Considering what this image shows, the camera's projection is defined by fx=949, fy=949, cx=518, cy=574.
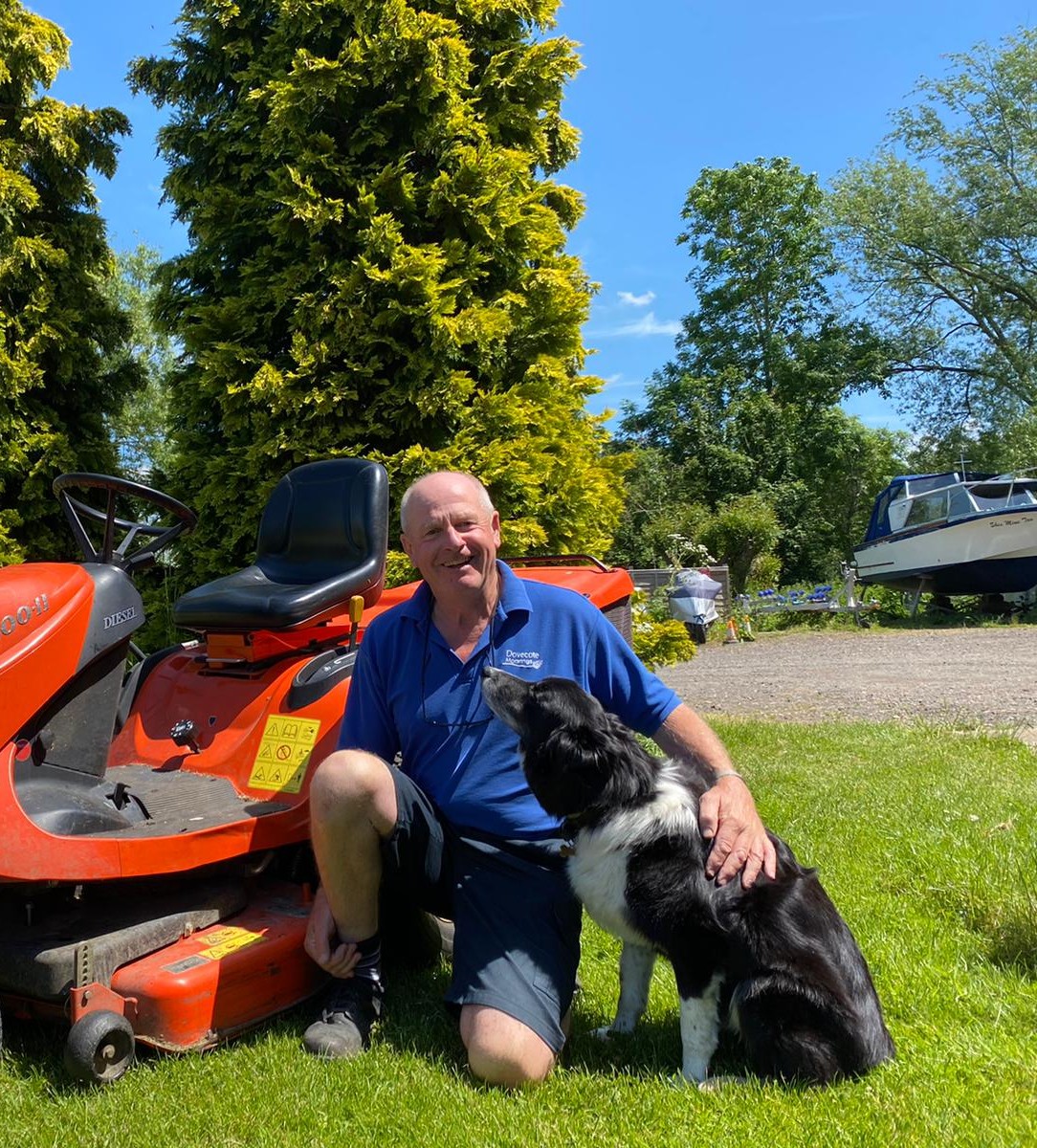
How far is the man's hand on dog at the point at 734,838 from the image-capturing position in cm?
199

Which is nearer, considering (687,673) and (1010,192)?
(687,673)

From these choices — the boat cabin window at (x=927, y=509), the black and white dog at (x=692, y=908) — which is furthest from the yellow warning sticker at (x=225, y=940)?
the boat cabin window at (x=927, y=509)

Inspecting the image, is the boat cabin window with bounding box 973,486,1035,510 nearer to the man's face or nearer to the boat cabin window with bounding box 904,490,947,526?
the boat cabin window with bounding box 904,490,947,526

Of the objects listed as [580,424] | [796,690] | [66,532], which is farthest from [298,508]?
[796,690]

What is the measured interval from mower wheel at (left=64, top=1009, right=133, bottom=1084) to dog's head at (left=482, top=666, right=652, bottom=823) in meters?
1.02

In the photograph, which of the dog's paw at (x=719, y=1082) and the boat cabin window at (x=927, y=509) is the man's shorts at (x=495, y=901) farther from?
the boat cabin window at (x=927, y=509)

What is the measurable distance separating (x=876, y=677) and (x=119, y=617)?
742 centimetres

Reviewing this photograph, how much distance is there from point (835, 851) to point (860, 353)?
69.0 feet

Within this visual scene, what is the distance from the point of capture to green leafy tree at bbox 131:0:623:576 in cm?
534

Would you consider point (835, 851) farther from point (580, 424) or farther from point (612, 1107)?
point (580, 424)

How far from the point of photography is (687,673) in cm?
946

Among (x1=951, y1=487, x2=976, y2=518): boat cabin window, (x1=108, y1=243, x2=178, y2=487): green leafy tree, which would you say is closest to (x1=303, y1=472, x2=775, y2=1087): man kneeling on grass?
(x1=951, y1=487, x2=976, y2=518): boat cabin window

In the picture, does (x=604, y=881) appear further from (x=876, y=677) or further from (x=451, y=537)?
(x=876, y=677)

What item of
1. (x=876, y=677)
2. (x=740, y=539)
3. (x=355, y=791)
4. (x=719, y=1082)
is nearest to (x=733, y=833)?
(x=719, y=1082)
